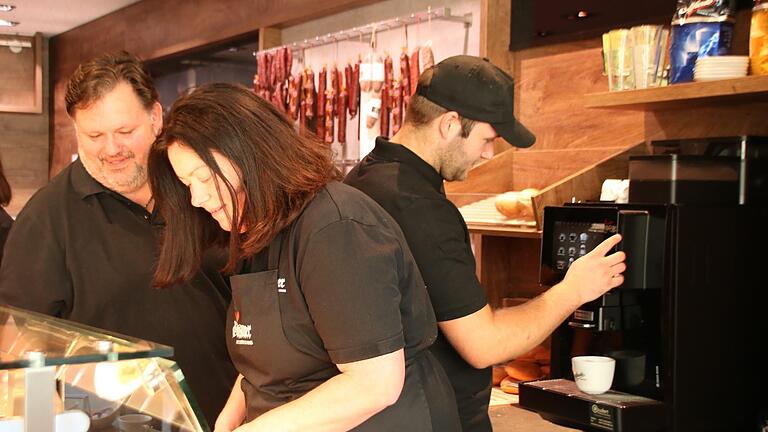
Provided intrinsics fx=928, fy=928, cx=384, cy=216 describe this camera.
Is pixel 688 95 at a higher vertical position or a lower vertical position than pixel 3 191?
higher

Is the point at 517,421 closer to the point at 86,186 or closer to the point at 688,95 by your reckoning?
the point at 688,95

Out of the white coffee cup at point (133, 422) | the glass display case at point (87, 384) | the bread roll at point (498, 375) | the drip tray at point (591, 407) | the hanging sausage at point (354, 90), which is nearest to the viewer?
the glass display case at point (87, 384)

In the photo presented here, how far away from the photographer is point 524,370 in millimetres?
3068

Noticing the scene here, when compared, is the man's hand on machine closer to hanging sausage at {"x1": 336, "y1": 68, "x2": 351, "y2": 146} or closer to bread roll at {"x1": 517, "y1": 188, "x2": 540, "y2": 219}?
bread roll at {"x1": 517, "y1": 188, "x2": 540, "y2": 219}

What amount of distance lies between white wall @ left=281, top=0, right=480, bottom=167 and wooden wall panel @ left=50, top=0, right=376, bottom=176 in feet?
0.27

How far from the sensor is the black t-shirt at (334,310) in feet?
4.77

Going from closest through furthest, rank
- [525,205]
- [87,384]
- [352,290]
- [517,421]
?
[87,384] < [352,290] < [517,421] < [525,205]

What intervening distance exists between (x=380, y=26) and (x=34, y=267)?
8.51 ft

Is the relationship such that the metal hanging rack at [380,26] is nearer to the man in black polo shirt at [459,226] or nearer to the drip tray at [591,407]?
the man in black polo shirt at [459,226]

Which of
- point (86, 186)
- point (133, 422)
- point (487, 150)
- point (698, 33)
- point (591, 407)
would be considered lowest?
point (591, 407)

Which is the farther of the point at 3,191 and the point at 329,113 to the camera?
the point at 329,113

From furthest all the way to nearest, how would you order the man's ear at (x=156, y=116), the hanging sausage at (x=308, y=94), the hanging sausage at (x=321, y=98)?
the hanging sausage at (x=308, y=94) → the hanging sausage at (x=321, y=98) → the man's ear at (x=156, y=116)

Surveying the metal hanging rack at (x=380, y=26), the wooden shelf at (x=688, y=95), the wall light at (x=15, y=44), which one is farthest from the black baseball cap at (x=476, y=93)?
the wall light at (x=15, y=44)

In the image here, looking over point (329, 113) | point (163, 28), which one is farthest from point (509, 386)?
point (163, 28)
